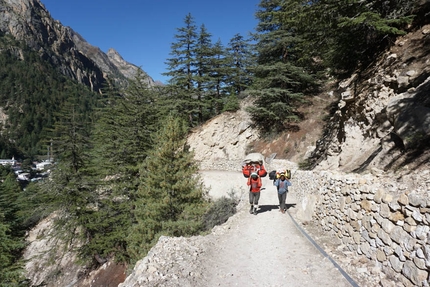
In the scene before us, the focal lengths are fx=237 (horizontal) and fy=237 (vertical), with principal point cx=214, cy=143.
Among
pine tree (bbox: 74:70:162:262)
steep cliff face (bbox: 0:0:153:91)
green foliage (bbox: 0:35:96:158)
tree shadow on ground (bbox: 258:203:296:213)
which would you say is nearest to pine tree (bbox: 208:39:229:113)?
pine tree (bbox: 74:70:162:262)

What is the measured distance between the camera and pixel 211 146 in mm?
25484

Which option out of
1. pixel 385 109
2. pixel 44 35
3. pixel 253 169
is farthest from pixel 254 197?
pixel 44 35

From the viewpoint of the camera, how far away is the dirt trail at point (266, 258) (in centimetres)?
438

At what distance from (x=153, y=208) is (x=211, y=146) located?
14470 mm

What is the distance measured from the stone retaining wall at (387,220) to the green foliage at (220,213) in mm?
7433

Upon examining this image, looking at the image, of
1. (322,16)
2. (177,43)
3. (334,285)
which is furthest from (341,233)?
(177,43)

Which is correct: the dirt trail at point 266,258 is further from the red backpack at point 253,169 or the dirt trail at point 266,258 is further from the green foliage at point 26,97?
the green foliage at point 26,97

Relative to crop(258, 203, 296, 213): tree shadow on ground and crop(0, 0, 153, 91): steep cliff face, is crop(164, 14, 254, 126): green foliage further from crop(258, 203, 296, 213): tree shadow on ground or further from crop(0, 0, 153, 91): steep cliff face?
crop(0, 0, 153, 91): steep cliff face

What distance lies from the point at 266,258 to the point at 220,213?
846 cm

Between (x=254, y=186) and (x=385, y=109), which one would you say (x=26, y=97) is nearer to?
(x=254, y=186)

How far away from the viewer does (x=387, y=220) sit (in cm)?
371

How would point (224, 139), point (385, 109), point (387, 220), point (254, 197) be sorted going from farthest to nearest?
point (224, 139)
point (254, 197)
point (385, 109)
point (387, 220)

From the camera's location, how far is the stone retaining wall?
3.08m

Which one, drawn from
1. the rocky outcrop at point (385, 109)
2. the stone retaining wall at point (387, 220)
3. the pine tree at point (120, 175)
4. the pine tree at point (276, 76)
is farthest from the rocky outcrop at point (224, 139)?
the stone retaining wall at point (387, 220)
